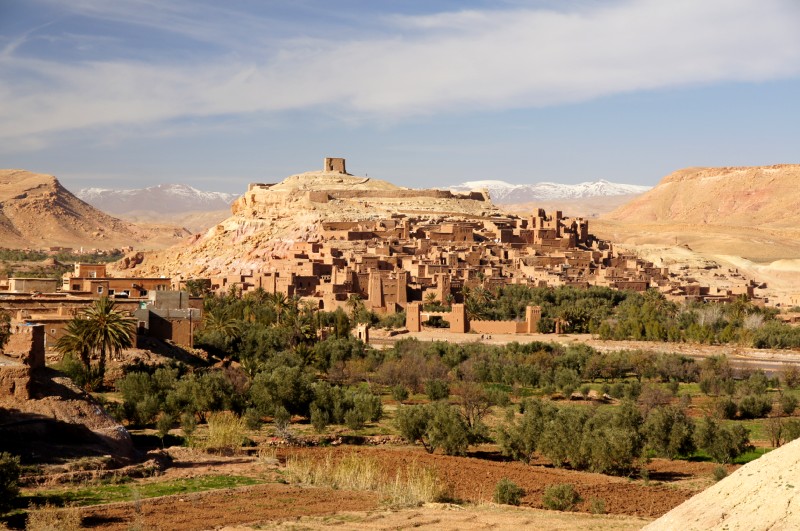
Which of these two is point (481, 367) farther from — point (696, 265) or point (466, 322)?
point (696, 265)

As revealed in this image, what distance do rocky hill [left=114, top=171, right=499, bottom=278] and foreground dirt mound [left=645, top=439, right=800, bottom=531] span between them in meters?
55.8

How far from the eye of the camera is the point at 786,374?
41.1m

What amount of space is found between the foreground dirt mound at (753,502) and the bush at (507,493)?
22.9 ft

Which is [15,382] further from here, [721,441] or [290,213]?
[290,213]

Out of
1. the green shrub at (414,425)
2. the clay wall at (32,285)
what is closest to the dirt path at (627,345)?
the clay wall at (32,285)

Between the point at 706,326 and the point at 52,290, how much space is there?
28.0 metres

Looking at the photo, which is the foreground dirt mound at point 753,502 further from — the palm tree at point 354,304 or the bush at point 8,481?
the palm tree at point 354,304

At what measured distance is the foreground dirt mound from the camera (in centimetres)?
1237

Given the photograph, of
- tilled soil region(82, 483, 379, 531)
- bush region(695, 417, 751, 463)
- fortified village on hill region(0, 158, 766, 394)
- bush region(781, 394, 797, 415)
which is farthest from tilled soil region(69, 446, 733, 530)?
fortified village on hill region(0, 158, 766, 394)

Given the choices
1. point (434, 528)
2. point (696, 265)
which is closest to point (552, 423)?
point (434, 528)

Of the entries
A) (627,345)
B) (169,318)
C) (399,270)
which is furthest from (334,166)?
(169,318)

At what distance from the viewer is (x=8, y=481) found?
55.7ft

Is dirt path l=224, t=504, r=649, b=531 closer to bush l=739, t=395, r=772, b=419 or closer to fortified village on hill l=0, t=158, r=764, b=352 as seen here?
bush l=739, t=395, r=772, b=419

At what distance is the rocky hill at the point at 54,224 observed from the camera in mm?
134000
